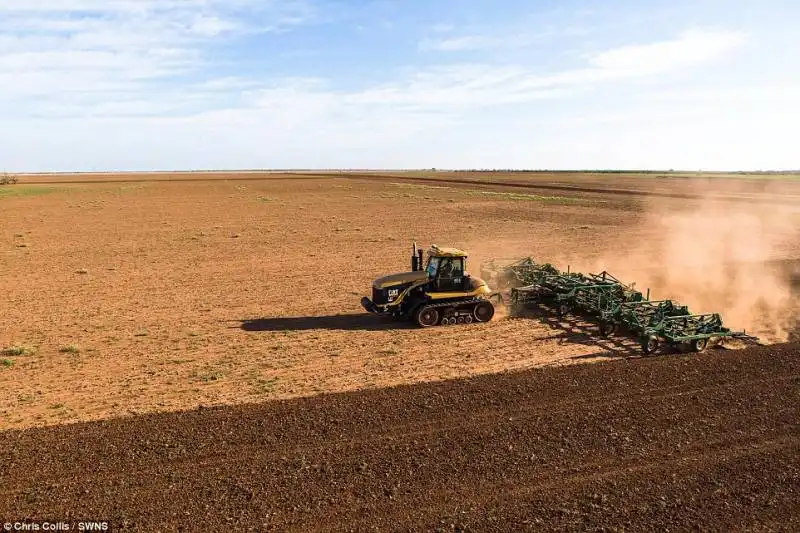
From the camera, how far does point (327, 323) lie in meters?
19.3

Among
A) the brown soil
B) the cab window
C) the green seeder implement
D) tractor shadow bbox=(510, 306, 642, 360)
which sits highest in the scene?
the cab window

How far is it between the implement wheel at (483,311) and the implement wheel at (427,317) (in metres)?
1.38

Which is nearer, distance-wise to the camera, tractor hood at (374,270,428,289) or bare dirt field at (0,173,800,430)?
bare dirt field at (0,173,800,430)

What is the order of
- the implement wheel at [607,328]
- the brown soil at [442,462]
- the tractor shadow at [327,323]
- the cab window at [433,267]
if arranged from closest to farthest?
the brown soil at [442,462] → the implement wheel at [607,328] → the tractor shadow at [327,323] → the cab window at [433,267]

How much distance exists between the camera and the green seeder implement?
52.1ft

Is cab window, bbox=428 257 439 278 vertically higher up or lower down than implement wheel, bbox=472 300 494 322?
higher up

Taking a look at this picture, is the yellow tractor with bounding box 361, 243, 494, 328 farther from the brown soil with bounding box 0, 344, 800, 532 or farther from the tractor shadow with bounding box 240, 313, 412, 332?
the brown soil with bounding box 0, 344, 800, 532

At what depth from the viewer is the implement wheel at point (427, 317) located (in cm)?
1833

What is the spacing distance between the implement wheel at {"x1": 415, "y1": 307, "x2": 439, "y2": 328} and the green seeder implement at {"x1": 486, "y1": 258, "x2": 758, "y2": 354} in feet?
11.6

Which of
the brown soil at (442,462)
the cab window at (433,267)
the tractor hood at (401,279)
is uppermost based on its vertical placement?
the cab window at (433,267)

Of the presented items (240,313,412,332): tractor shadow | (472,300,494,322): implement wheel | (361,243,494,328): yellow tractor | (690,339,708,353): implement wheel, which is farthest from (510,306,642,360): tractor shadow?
(240,313,412,332): tractor shadow

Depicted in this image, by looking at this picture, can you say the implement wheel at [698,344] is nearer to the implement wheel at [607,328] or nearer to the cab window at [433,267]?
the implement wheel at [607,328]

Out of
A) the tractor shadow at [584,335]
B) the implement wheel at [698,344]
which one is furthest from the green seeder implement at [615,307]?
the tractor shadow at [584,335]

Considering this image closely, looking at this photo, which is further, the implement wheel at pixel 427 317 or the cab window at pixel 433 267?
the cab window at pixel 433 267
